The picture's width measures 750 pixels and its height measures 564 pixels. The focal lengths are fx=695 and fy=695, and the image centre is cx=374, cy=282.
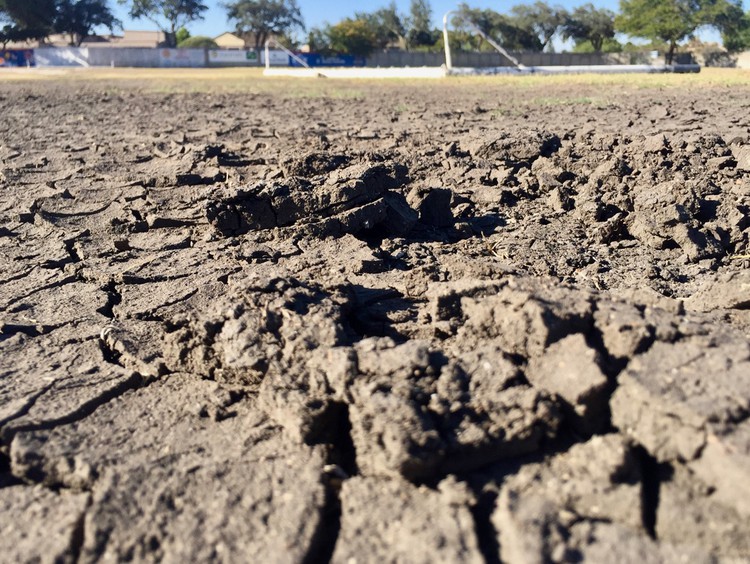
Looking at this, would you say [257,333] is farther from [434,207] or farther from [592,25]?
[592,25]

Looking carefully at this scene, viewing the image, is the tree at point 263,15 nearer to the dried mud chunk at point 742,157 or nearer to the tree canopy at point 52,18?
the tree canopy at point 52,18

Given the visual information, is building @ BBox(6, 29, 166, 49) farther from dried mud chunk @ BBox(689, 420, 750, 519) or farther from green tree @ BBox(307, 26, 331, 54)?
dried mud chunk @ BBox(689, 420, 750, 519)

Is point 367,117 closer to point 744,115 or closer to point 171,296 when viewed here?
point 744,115

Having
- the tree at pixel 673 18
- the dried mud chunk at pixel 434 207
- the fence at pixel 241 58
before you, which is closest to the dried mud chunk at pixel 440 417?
the dried mud chunk at pixel 434 207

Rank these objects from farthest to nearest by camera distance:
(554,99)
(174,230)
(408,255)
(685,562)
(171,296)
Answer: (554,99), (174,230), (408,255), (171,296), (685,562)

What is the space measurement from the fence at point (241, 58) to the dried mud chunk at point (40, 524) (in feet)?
153

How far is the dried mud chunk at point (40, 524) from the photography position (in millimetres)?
1878

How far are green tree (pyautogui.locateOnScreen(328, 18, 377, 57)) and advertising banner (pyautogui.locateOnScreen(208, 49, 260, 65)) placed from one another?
27.9 feet

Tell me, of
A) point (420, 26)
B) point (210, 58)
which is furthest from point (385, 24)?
point (210, 58)

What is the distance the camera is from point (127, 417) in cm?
249

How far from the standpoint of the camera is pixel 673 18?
48.0m

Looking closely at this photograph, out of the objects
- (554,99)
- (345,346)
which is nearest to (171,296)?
(345,346)

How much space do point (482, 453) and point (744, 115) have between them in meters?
9.47

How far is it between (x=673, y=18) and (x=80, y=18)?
157 feet
